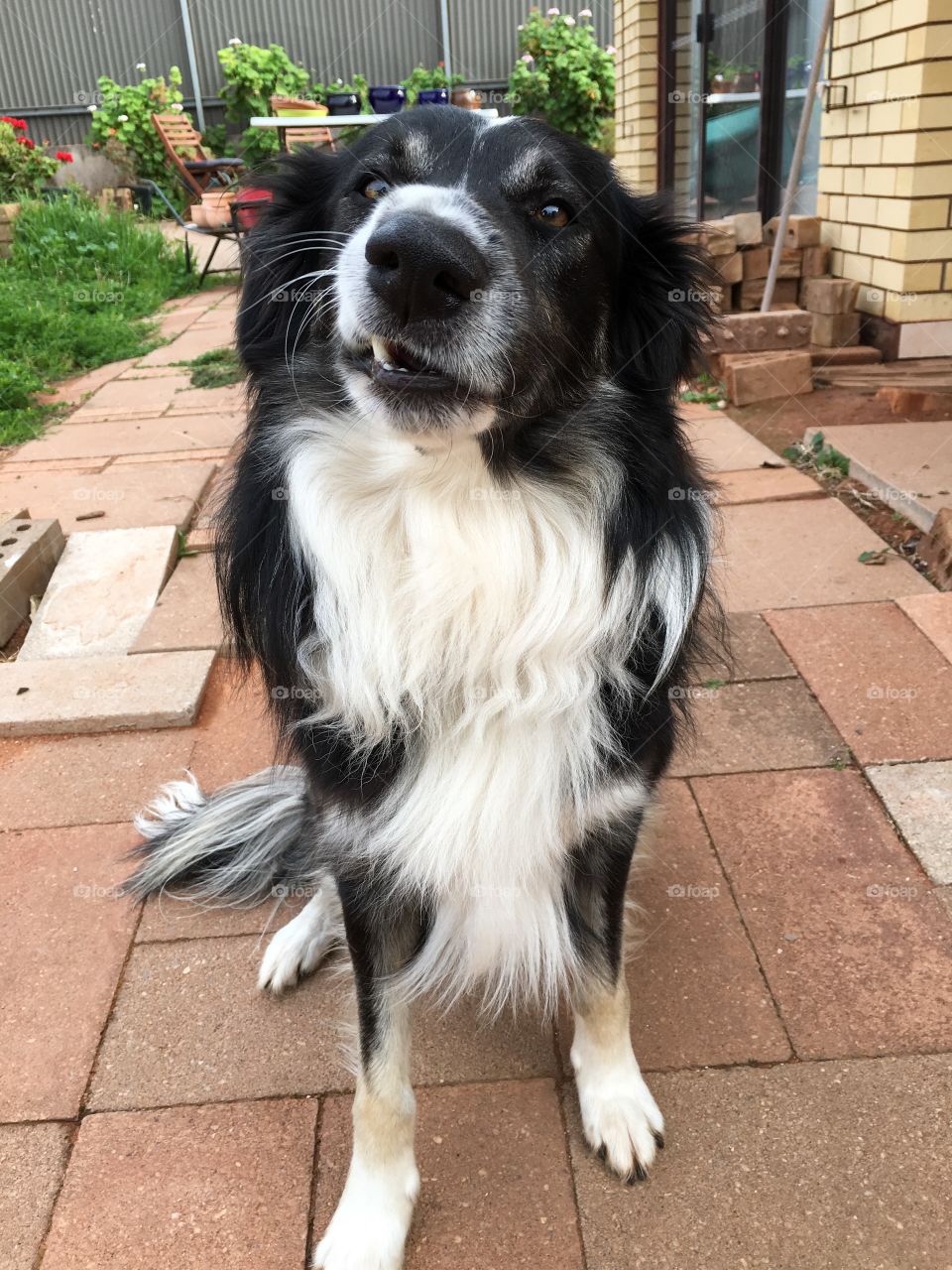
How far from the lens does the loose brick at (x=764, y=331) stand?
5.19 meters

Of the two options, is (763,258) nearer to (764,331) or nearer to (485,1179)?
(764,331)

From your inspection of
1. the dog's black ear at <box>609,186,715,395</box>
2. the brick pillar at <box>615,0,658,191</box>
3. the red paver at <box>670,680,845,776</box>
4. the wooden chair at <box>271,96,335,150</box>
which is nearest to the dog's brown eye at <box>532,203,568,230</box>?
the dog's black ear at <box>609,186,715,395</box>

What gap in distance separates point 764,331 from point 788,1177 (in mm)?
4584

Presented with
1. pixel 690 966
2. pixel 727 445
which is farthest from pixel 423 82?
pixel 690 966

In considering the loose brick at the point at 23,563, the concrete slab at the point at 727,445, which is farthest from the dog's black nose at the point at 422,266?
the concrete slab at the point at 727,445

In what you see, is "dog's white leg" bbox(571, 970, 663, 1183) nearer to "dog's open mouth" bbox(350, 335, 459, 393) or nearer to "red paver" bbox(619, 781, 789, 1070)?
"red paver" bbox(619, 781, 789, 1070)

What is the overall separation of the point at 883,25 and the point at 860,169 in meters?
0.67

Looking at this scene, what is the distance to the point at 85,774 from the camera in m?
2.56

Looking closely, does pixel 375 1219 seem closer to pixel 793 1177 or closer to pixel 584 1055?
pixel 584 1055

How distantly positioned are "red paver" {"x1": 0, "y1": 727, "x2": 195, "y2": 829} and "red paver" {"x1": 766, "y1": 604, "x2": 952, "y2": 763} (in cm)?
177

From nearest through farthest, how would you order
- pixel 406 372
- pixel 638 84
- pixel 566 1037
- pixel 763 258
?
1. pixel 406 372
2. pixel 566 1037
3. pixel 763 258
4. pixel 638 84

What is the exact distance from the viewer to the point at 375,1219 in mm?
1487

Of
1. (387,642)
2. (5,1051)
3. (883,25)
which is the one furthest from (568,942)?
(883,25)

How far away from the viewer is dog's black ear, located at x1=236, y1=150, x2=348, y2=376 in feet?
5.53
